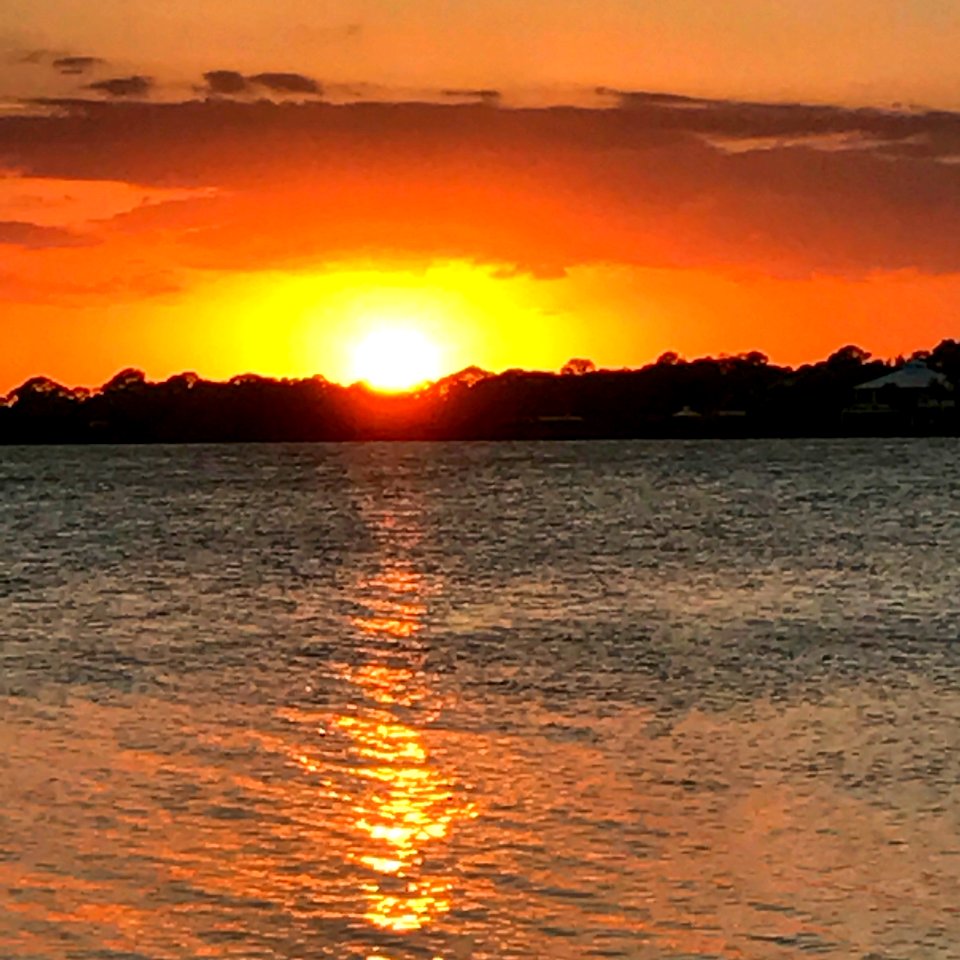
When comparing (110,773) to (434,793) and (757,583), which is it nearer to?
(434,793)

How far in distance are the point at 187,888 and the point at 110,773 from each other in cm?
591

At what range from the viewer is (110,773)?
23.8 m

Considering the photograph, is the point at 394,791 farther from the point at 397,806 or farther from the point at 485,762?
the point at 485,762

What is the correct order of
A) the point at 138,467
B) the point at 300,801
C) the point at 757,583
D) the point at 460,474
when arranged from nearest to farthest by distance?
1. the point at 300,801
2. the point at 757,583
3. the point at 460,474
4. the point at 138,467

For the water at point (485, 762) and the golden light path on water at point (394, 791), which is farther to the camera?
the golden light path on water at point (394, 791)

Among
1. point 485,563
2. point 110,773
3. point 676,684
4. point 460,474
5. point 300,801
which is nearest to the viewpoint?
point 300,801

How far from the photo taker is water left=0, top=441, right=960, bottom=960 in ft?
56.1

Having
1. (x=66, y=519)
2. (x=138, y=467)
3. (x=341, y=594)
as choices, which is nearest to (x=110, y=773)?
(x=341, y=594)

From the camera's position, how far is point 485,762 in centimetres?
2497

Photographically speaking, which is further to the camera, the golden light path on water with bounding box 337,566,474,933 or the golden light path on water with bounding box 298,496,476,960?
the golden light path on water with bounding box 298,496,476,960

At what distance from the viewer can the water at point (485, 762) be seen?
17.1m

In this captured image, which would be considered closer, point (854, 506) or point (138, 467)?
point (854, 506)

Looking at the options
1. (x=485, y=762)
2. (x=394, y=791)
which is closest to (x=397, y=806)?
(x=394, y=791)

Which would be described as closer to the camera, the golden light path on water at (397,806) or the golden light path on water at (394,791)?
the golden light path on water at (397,806)
